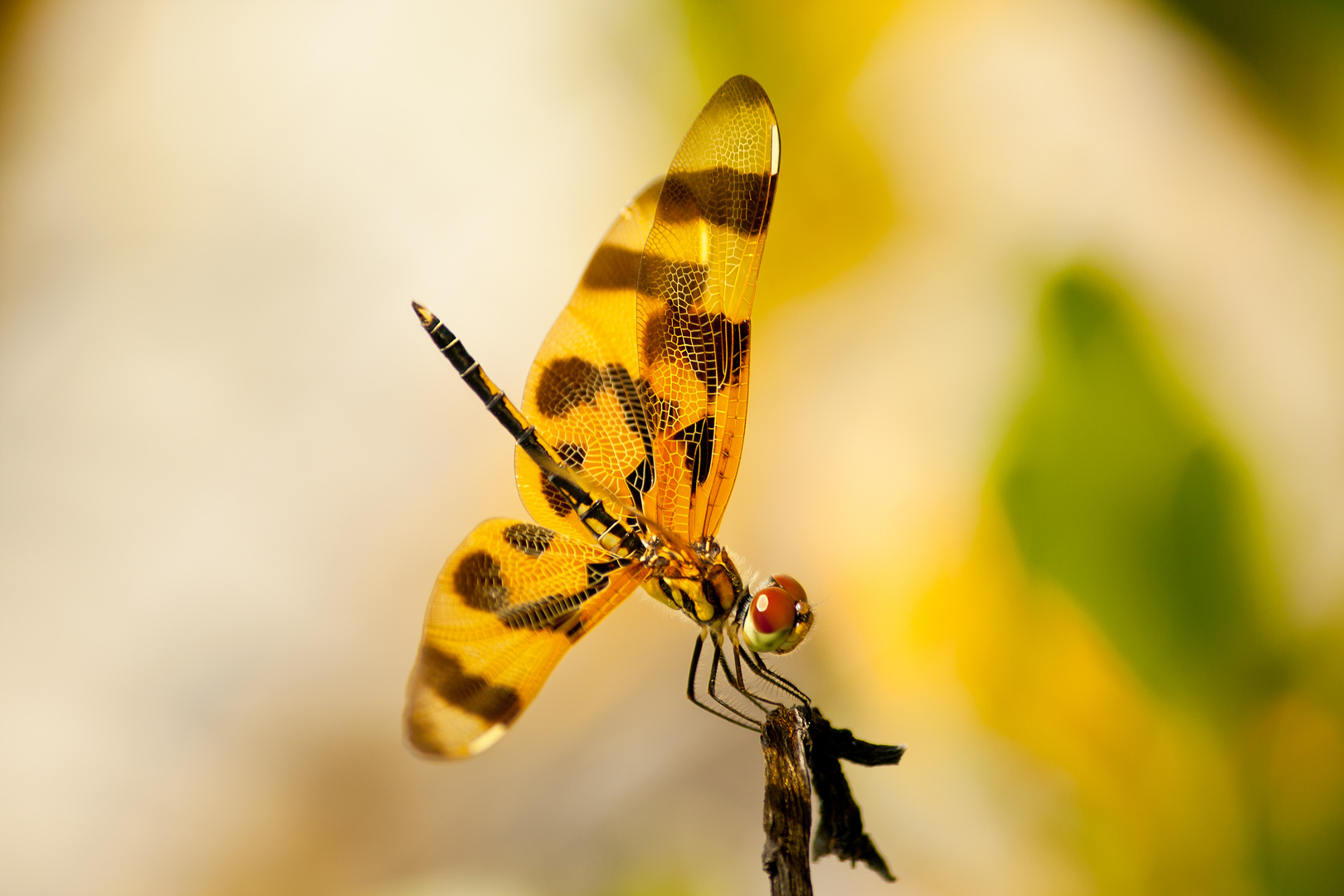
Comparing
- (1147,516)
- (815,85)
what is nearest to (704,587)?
(1147,516)

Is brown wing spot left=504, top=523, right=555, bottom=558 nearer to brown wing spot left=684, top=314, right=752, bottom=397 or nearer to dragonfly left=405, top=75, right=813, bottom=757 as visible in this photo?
dragonfly left=405, top=75, right=813, bottom=757

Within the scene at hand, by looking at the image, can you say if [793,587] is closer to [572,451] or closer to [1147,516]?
[572,451]

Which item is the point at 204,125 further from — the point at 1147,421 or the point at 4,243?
the point at 1147,421

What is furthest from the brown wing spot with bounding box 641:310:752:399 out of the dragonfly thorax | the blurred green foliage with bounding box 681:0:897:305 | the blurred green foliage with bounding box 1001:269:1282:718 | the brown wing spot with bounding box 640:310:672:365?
the blurred green foliage with bounding box 681:0:897:305

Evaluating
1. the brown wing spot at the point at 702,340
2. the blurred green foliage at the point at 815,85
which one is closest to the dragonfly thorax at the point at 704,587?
the brown wing spot at the point at 702,340

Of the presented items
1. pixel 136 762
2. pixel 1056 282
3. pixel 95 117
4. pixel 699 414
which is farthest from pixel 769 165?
pixel 95 117

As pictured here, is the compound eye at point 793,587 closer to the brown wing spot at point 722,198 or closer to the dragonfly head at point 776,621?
the dragonfly head at point 776,621

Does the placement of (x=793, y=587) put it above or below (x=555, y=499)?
below
